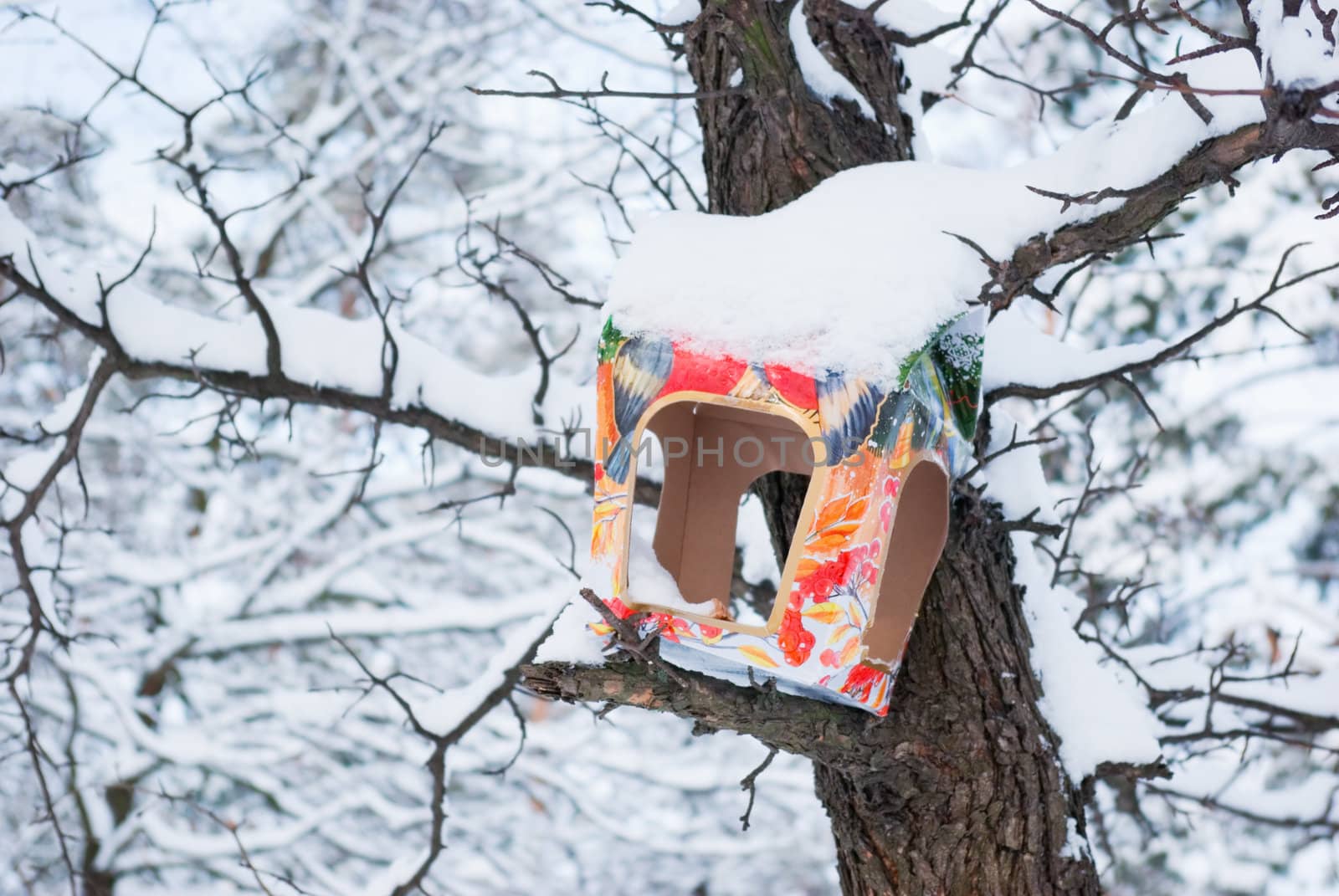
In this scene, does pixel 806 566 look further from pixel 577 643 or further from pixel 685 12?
pixel 685 12

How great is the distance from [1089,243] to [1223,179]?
0.57ft

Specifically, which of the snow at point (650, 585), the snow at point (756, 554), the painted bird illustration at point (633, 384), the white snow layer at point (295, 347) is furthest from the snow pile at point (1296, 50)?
the white snow layer at point (295, 347)

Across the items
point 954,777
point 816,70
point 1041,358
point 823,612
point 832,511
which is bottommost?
point 954,777

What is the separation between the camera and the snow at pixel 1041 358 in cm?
175

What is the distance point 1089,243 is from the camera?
54.6 inches

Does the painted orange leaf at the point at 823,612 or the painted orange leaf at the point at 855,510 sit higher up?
the painted orange leaf at the point at 855,510

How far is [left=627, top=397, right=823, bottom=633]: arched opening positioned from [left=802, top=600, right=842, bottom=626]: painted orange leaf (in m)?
0.43

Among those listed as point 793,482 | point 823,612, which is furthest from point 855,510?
point 793,482

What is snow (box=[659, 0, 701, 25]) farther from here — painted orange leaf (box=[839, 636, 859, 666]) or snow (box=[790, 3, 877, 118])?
painted orange leaf (box=[839, 636, 859, 666])

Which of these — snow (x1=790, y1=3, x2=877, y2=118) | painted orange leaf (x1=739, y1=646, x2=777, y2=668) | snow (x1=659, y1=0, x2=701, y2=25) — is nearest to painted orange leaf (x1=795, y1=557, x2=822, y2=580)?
painted orange leaf (x1=739, y1=646, x2=777, y2=668)

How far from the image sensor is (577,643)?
1.42 meters

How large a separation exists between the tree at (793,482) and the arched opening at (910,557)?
0.17ft

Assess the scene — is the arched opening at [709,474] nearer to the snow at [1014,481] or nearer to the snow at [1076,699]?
the snow at [1014,481]

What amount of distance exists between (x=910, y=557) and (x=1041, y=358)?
439mm
